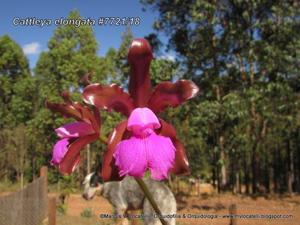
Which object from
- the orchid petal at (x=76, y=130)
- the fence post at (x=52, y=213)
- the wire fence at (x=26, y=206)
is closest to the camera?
the orchid petal at (x=76, y=130)

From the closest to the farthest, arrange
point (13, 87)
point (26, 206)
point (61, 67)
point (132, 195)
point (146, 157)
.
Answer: point (146, 157)
point (132, 195)
point (26, 206)
point (61, 67)
point (13, 87)

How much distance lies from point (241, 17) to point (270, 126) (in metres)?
6.03

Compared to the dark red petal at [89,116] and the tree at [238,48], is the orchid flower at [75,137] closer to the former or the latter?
the dark red petal at [89,116]

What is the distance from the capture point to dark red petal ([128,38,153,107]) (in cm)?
107

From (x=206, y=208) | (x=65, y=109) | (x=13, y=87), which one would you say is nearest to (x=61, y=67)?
(x=13, y=87)

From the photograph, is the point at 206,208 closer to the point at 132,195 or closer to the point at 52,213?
the point at 132,195

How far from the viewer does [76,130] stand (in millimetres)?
1160

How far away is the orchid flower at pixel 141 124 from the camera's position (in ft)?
3.15

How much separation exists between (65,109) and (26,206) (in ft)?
30.6

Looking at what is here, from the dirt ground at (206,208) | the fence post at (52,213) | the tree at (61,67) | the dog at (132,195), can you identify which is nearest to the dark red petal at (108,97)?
the dog at (132,195)

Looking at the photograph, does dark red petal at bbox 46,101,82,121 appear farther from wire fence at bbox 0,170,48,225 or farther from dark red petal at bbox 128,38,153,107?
wire fence at bbox 0,170,48,225

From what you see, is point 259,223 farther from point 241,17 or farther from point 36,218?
point 241,17

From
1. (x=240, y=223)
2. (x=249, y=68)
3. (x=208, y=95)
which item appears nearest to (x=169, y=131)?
(x=240, y=223)

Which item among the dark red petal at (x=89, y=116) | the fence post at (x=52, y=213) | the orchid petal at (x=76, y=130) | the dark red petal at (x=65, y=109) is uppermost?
the dark red petal at (x=65, y=109)
